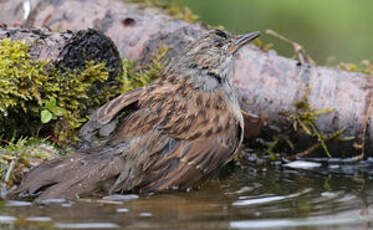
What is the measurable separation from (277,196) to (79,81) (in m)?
2.23

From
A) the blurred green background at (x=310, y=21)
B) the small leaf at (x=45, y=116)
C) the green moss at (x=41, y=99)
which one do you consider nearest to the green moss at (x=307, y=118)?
the green moss at (x=41, y=99)

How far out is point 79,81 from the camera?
237 inches

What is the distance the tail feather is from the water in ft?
0.59

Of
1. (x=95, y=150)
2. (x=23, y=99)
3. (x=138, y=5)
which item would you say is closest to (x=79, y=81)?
(x=23, y=99)

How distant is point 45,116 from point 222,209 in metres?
2.08

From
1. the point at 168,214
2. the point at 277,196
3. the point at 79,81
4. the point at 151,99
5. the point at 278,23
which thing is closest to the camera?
the point at 168,214

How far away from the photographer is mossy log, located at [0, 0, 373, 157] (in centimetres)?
693

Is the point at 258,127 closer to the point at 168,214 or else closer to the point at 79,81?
the point at 79,81

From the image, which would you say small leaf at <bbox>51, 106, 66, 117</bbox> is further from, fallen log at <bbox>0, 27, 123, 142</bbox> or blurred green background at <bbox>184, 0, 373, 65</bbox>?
blurred green background at <bbox>184, 0, 373, 65</bbox>

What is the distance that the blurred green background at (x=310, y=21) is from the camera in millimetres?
11070

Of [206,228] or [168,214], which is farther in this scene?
[168,214]

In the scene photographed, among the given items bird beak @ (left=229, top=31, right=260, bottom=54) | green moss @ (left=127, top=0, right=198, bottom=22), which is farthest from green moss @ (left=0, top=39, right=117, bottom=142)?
green moss @ (left=127, top=0, right=198, bottom=22)

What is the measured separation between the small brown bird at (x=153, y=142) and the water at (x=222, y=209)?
0.20 metres

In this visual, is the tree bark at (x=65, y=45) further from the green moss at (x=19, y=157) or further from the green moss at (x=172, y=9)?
the green moss at (x=172, y=9)
